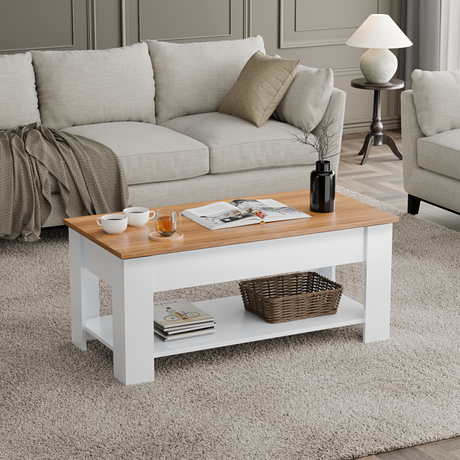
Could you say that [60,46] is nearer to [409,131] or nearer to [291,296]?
[409,131]

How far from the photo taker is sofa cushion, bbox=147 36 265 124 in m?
4.56

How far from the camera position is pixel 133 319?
2410 millimetres

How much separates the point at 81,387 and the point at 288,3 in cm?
432

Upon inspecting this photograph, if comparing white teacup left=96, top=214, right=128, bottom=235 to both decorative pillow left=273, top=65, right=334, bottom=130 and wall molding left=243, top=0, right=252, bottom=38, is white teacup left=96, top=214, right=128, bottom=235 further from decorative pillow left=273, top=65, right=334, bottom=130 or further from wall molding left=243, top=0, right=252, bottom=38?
wall molding left=243, top=0, right=252, bottom=38

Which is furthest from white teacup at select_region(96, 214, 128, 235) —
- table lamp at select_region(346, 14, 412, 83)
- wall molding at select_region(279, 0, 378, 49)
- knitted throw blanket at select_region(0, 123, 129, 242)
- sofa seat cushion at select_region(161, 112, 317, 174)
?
wall molding at select_region(279, 0, 378, 49)

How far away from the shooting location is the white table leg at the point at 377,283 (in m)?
2.71

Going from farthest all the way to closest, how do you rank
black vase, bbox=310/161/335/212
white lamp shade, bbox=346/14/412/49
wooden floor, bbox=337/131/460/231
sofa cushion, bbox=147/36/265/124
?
white lamp shade, bbox=346/14/412/49 → sofa cushion, bbox=147/36/265/124 → wooden floor, bbox=337/131/460/231 → black vase, bbox=310/161/335/212

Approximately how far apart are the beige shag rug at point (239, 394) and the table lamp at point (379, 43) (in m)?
2.43

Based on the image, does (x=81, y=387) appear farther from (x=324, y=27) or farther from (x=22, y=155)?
(x=324, y=27)

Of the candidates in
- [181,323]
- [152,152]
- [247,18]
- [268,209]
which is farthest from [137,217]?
[247,18]

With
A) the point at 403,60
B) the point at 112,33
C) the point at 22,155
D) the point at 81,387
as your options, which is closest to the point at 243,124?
the point at 22,155

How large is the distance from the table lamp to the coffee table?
101 inches

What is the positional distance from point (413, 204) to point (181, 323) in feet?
7.13

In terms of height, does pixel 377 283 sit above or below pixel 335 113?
below
